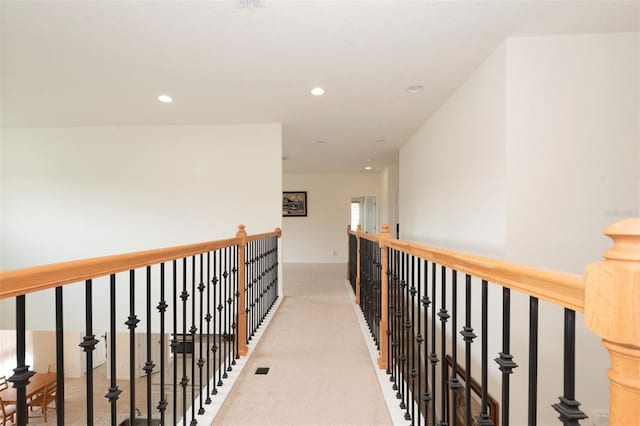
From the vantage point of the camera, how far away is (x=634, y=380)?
Result: 481mm

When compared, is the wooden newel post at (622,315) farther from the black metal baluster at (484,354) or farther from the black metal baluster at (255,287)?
the black metal baluster at (255,287)

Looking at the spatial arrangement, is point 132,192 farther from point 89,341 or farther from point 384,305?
point 89,341

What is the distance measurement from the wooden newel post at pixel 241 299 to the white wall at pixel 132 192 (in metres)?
2.12

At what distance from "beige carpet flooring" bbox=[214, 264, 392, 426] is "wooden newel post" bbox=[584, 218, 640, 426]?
1.49 metres

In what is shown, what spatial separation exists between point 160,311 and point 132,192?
13.8 feet

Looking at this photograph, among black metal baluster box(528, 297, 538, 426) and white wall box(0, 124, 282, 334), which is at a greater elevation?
white wall box(0, 124, 282, 334)

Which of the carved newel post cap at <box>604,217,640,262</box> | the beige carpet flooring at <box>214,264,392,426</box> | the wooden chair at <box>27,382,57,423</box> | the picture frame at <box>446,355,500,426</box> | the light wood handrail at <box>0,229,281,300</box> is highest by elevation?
the carved newel post cap at <box>604,217,640,262</box>

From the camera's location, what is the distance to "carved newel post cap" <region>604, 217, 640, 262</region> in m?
0.47

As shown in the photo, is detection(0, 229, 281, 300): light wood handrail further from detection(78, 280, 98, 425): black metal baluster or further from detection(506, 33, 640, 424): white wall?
detection(506, 33, 640, 424): white wall

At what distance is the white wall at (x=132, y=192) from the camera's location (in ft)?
15.8

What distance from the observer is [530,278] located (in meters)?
0.71

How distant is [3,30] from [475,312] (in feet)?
14.3

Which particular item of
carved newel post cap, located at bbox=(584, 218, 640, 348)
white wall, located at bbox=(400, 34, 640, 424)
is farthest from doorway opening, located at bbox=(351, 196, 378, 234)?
carved newel post cap, located at bbox=(584, 218, 640, 348)

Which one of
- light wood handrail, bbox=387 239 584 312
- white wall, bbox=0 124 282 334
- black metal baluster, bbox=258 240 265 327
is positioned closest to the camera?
light wood handrail, bbox=387 239 584 312
